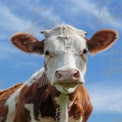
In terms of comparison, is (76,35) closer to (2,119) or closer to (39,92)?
(39,92)

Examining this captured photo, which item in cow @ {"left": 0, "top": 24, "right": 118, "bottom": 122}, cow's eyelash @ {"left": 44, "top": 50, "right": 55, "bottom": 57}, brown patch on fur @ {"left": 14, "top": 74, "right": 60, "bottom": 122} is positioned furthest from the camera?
brown patch on fur @ {"left": 14, "top": 74, "right": 60, "bottom": 122}

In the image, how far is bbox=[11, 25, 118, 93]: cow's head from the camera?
9633mm

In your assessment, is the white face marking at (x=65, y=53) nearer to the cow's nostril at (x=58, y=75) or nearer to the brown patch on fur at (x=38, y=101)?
the cow's nostril at (x=58, y=75)

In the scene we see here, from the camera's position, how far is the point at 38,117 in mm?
10883

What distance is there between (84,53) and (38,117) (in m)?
1.65

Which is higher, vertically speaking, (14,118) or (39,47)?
(39,47)

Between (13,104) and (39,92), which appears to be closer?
(39,92)

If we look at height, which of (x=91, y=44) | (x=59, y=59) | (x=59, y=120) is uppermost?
(x=91, y=44)

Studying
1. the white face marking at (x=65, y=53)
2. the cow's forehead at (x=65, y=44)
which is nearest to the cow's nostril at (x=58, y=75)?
the white face marking at (x=65, y=53)

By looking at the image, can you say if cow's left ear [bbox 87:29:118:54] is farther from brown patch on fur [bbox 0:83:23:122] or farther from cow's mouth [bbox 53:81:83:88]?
brown patch on fur [bbox 0:83:23:122]

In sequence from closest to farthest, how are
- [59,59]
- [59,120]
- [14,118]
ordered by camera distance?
[59,59]
[59,120]
[14,118]

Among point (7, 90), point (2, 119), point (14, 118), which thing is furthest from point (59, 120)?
point (7, 90)

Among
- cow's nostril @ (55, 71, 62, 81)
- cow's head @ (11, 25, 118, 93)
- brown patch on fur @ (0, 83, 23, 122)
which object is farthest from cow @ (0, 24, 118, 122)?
brown patch on fur @ (0, 83, 23, 122)

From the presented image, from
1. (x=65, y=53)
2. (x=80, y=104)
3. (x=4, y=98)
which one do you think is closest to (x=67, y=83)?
(x=65, y=53)
